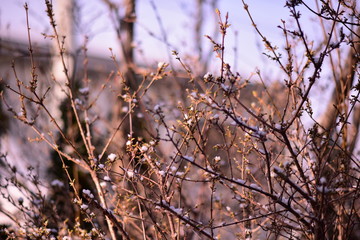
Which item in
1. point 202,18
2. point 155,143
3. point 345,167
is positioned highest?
point 202,18

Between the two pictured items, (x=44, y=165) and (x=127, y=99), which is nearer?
(x=127, y=99)

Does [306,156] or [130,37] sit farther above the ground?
[130,37]

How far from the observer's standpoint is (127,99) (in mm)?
2650

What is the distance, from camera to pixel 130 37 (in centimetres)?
642

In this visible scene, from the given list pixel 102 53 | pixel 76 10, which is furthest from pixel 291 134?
pixel 102 53

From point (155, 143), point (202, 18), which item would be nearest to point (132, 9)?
point (155, 143)

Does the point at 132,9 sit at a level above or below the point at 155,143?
above

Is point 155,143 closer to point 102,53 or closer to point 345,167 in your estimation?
point 345,167

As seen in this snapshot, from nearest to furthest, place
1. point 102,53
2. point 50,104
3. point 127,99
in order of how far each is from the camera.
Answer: point 127,99 < point 50,104 < point 102,53

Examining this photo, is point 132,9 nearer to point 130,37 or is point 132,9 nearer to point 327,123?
point 130,37

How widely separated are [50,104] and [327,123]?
471 cm

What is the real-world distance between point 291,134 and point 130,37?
3844 mm

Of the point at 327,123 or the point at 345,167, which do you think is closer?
the point at 345,167

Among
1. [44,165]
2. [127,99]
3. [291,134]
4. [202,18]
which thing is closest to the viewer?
[127,99]
